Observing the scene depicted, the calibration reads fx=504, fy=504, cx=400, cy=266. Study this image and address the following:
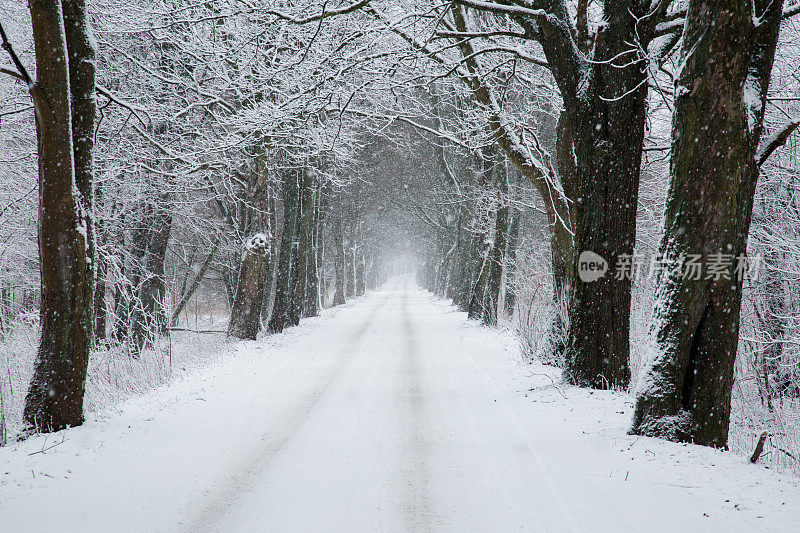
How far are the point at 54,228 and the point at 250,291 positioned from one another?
382 inches

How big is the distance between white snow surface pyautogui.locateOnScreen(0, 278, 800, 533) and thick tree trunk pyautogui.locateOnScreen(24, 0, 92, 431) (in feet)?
1.62

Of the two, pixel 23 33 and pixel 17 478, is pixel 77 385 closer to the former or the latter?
pixel 17 478

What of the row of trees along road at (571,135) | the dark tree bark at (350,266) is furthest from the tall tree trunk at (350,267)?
the row of trees along road at (571,135)

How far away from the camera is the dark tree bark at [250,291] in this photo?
14.8 metres

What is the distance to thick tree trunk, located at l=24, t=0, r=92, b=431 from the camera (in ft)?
17.6

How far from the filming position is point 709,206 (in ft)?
15.1

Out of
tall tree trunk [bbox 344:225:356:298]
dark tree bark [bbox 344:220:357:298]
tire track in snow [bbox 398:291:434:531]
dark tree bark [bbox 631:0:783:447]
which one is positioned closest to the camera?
tire track in snow [bbox 398:291:434:531]

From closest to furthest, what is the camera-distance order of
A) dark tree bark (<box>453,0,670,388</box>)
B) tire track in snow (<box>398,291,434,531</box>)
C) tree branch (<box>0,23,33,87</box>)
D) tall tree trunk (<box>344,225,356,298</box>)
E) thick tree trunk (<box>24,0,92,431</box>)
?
tire track in snow (<box>398,291,434,531</box>) < tree branch (<box>0,23,33,87</box>) < thick tree trunk (<box>24,0,92,431</box>) < dark tree bark (<box>453,0,670,388</box>) < tall tree trunk (<box>344,225,356,298</box>)

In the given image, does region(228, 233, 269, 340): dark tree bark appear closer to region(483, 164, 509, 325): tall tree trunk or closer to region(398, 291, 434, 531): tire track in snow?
region(398, 291, 434, 531): tire track in snow

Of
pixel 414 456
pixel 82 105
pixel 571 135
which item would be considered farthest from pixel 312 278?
pixel 414 456

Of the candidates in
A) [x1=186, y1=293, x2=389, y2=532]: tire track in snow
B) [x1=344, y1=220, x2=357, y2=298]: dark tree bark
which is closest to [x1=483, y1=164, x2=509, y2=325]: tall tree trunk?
[x1=186, y1=293, x2=389, y2=532]: tire track in snow

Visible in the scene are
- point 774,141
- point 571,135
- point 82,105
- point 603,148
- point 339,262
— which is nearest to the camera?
point 774,141

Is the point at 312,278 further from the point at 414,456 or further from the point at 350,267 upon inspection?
the point at 414,456

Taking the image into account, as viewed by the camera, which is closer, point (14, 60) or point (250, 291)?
point (14, 60)
